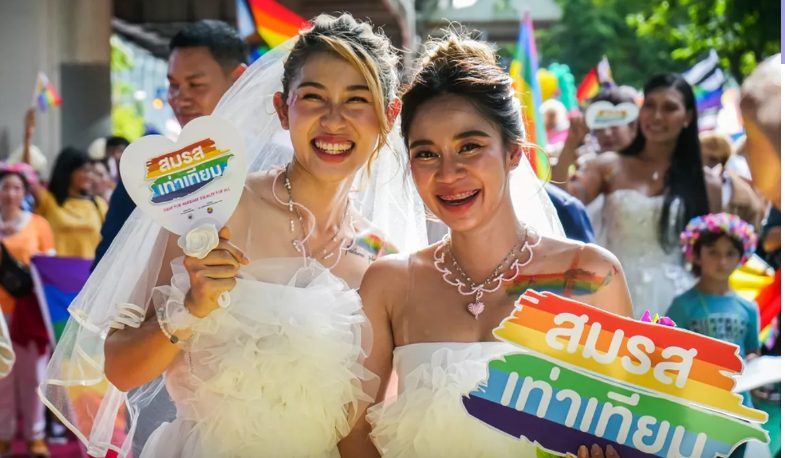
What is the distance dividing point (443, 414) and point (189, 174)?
0.79 meters

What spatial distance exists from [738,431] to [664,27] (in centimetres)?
1961

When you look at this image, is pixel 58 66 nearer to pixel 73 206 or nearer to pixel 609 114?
pixel 73 206

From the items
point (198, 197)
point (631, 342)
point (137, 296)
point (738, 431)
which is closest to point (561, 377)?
point (631, 342)

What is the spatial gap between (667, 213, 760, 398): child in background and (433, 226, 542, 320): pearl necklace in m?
2.72

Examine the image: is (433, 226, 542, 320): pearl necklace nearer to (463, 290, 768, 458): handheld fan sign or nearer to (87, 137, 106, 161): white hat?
(463, 290, 768, 458): handheld fan sign

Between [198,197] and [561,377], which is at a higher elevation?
[198,197]

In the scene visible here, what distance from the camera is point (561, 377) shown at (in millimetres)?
2066

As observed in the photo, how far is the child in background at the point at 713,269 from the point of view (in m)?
4.98

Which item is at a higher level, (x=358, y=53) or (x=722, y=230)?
(x=358, y=53)

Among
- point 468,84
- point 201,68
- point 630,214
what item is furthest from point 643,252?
point 468,84

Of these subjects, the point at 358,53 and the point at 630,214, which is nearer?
the point at 358,53

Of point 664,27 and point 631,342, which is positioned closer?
point 631,342

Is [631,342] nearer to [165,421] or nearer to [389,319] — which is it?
[389,319]

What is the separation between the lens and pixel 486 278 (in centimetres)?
248
